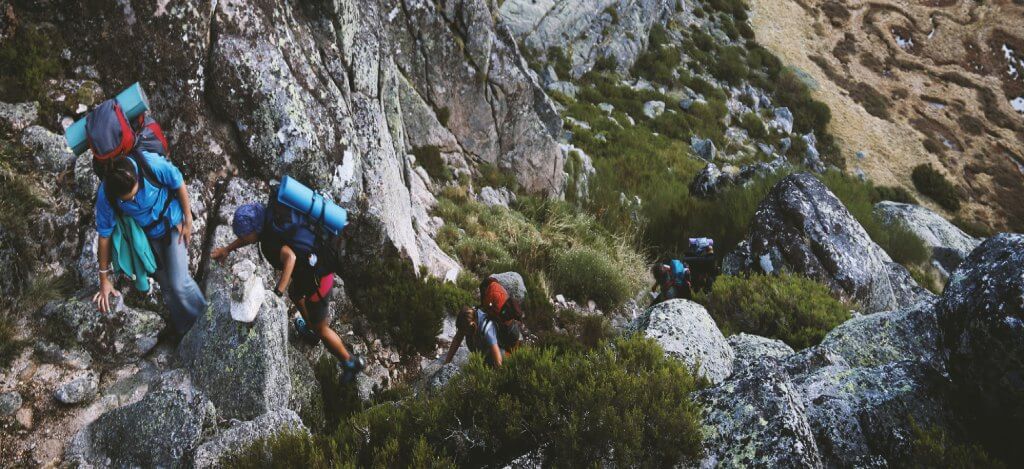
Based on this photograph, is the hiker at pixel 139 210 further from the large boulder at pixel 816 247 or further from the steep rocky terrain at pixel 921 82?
the steep rocky terrain at pixel 921 82

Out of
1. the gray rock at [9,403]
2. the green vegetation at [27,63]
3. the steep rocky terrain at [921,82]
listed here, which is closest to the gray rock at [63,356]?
the gray rock at [9,403]

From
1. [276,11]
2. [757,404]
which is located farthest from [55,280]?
[757,404]

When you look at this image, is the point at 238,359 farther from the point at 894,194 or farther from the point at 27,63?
the point at 894,194

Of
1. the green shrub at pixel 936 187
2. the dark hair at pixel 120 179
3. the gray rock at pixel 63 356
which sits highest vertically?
the dark hair at pixel 120 179

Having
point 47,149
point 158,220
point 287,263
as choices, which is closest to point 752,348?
point 287,263

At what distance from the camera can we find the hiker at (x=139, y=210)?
3870mm

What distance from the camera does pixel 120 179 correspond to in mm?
3861

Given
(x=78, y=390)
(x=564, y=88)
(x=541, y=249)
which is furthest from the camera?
(x=564, y=88)

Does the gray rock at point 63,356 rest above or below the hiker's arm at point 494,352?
above

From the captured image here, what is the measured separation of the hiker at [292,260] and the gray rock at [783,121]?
78.4 ft

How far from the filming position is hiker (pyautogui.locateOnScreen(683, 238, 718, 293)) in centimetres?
840

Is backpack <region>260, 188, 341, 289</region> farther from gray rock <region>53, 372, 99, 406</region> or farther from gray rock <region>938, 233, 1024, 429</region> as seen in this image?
gray rock <region>938, 233, 1024, 429</region>

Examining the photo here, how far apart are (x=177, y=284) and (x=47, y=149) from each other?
5.66 feet

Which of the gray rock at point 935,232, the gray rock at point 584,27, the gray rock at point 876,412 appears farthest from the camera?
the gray rock at point 584,27
